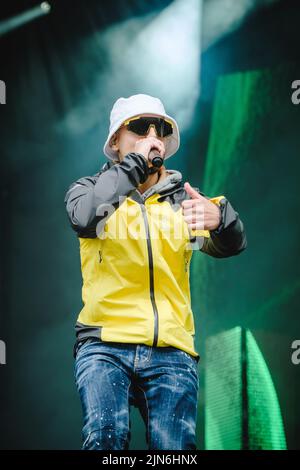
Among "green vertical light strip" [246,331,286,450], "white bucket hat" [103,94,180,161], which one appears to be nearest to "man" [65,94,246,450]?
"white bucket hat" [103,94,180,161]

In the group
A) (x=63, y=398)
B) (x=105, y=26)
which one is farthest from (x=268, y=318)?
(x=105, y=26)

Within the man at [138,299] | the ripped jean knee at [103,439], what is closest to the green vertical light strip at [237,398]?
the man at [138,299]

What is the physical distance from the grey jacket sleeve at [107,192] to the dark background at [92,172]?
2.04 metres

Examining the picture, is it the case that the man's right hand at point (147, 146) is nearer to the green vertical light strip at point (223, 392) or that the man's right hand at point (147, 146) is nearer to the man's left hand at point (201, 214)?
the man's left hand at point (201, 214)

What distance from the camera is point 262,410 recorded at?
147 inches

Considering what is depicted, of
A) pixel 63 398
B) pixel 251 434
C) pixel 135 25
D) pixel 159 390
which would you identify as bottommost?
pixel 159 390

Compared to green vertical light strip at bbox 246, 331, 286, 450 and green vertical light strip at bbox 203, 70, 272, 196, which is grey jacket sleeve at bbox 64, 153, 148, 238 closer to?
green vertical light strip at bbox 246, 331, 286, 450

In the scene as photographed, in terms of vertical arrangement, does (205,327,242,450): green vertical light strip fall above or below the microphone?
below

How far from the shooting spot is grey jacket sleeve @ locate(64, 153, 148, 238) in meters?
2.07

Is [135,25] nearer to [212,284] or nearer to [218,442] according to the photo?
[212,284]

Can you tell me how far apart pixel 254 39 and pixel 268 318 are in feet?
5.83

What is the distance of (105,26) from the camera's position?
180 inches

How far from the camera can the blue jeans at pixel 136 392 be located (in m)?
1.95

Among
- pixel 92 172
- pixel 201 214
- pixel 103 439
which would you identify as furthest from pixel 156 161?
pixel 92 172
